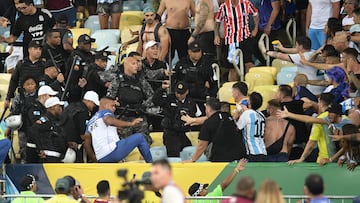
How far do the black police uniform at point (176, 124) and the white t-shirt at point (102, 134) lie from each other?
0.83 metres

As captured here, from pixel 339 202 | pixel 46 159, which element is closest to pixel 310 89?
pixel 339 202

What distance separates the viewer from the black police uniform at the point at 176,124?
71.5 feet

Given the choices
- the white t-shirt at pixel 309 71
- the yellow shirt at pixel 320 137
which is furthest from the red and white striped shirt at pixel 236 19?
the yellow shirt at pixel 320 137

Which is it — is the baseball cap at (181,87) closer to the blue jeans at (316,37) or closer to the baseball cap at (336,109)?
the blue jeans at (316,37)

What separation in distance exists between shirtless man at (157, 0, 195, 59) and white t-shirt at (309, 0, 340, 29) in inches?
84.7

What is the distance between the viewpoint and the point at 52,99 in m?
21.9

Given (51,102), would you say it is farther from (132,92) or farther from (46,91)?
(132,92)

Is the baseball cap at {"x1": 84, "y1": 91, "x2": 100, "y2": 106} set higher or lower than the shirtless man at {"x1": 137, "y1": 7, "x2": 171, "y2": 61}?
lower

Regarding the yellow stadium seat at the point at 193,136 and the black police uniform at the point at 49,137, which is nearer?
the black police uniform at the point at 49,137

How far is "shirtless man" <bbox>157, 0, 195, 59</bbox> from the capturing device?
24.3 meters

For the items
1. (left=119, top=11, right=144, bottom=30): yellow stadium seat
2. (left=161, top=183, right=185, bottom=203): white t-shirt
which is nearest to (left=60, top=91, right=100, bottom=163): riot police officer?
(left=119, top=11, right=144, bottom=30): yellow stadium seat

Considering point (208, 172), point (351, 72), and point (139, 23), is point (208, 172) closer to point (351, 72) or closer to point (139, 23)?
point (351, 72)

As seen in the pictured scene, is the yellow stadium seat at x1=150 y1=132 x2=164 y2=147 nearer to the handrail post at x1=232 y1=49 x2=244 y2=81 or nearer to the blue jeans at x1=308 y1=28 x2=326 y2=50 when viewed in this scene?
the handrail post at x1=232 y1=49 x2=244 y2=81

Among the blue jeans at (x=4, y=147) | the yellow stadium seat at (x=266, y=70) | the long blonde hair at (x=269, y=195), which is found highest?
the long blonde hair at (x=269, y=195)
